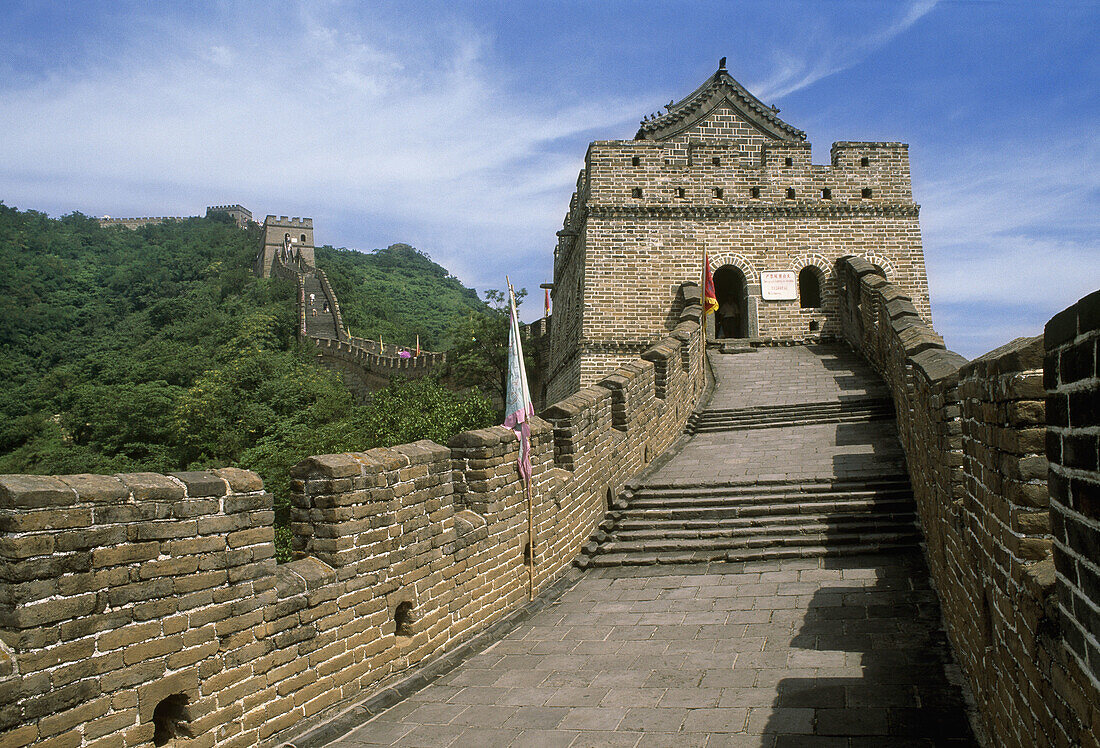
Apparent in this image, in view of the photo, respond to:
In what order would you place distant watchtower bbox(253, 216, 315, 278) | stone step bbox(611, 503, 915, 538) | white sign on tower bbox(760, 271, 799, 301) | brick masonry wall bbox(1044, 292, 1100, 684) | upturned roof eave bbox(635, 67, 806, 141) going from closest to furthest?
1. brick masonry wall bbox(1044, 292, 1100, 684)
2. stone step bbox(611, 503, 915, 538)
3. white sign on tower bbox(760, 271, 799, 301)
4. upturned roof eave bbox(635, 67, 806, 141)
5. distant watchtower bbox(253, 216, 315, 278)

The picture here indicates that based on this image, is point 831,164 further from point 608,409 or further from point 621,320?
point 608,409

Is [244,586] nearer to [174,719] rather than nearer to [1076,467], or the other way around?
[174,719]

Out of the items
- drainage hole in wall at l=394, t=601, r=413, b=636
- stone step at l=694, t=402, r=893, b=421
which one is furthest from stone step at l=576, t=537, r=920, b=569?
stone step at l=694, t=402, r=893, b=421

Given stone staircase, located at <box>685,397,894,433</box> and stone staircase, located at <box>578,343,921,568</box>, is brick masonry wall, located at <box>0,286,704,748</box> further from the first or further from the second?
stone staircase, located at <box>685,397,894,433</box>

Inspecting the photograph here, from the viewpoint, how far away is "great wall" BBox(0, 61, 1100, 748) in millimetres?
3174

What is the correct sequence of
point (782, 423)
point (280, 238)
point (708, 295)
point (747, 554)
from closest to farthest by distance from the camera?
point (747, 554) → point (782, 423) → point (708, 295) → point (280, 238)

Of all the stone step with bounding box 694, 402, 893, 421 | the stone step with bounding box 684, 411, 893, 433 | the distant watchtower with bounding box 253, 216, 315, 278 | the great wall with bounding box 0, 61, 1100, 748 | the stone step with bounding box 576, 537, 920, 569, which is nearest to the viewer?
the great wall with bounding box 0, 61, 1100, 748

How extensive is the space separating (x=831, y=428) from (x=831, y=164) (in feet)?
33.6

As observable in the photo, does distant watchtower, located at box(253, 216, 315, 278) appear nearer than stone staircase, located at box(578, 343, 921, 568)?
No

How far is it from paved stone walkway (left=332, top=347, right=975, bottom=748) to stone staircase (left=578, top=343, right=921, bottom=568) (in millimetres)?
283

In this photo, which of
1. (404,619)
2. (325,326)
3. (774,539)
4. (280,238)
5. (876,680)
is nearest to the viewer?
Result: (876,680)

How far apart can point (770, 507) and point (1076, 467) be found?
266 inches

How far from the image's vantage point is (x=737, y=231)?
769 inches

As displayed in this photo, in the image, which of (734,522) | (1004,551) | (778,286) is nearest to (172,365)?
(778,286)
